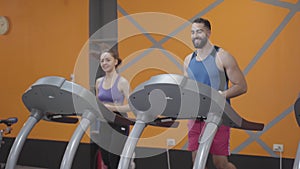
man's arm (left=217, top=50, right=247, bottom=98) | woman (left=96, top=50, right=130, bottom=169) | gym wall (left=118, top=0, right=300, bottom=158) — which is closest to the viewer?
man's arm (left=217, top=50, right=247, bottom=98)

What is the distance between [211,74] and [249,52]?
52.4 inches

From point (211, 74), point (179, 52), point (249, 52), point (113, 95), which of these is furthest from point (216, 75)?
point (179, 52)

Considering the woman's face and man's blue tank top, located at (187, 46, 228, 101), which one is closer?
man's blue tank top, located at (187, 46, 228, 101)

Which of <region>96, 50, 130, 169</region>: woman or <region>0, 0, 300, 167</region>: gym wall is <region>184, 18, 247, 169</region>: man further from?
<region>0, 0, 300, 167</region>: gym wall

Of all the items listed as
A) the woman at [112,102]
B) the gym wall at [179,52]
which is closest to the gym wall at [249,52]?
the gym wall at [179,52]

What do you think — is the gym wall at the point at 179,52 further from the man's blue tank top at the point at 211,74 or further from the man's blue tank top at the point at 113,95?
the man's blue tank top at the point at 211,74

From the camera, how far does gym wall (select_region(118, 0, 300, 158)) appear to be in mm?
3951

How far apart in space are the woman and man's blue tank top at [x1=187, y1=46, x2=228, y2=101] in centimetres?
63

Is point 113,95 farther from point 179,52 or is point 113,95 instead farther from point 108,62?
point 179,52

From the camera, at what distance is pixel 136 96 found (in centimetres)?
232

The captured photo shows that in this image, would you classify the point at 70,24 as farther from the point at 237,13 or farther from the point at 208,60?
the point at 208,60

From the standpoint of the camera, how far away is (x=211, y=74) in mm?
2957

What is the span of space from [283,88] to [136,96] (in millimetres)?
2177

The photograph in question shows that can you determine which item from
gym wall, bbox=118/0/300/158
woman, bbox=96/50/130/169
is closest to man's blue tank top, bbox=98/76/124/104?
woman, bbox=96/50/130/169
